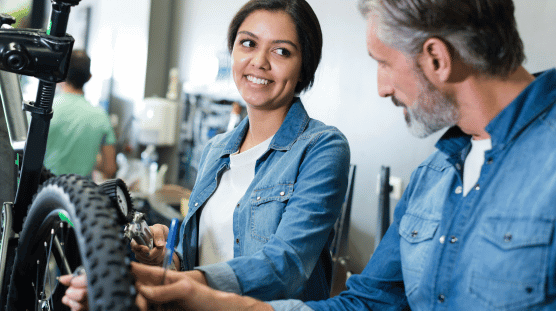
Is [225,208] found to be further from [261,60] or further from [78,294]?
[78,294]

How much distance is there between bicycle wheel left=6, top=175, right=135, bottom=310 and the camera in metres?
0.49

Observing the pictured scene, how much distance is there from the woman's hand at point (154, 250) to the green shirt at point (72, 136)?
176 cm

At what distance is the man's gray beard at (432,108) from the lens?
72 centimetres

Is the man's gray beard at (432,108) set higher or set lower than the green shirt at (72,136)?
higher

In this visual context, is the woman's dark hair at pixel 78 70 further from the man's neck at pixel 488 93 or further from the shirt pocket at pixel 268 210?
the man's neck at pixel 488 93

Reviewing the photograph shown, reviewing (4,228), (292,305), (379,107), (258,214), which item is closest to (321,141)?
(258,214)

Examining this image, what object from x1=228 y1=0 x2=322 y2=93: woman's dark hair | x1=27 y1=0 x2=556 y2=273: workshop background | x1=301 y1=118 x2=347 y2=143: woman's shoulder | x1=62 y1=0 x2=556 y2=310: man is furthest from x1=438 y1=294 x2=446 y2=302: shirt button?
x1=27 y1=0 x2=556 y2=273: workshop background

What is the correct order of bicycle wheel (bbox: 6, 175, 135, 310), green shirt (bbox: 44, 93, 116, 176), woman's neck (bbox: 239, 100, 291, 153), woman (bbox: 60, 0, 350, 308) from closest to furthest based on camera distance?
bicycle wheel (bbox: 6, 175, 135, 310), woman (bbox: 60, 0, 350, 308), woman's neck (bbox: 239, 100, 291, 153), green shirt (bbox: 44, 93, 116, 176)

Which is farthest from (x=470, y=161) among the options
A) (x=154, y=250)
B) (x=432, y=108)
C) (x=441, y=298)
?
(x=154, y=250)

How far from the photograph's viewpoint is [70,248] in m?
0.76

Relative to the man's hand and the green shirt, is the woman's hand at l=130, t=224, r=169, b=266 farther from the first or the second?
the green shirt

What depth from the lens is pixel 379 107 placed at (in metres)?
2.32

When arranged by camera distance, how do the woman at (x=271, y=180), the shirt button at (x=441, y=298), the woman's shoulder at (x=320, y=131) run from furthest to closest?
the woman's shoulder at (x=320, y=131), the woman at (x=271, y=180), the shirt button at (x=441, y=298)

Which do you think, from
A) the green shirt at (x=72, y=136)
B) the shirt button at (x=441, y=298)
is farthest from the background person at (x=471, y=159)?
the green shirt at (x=72, y=136)
